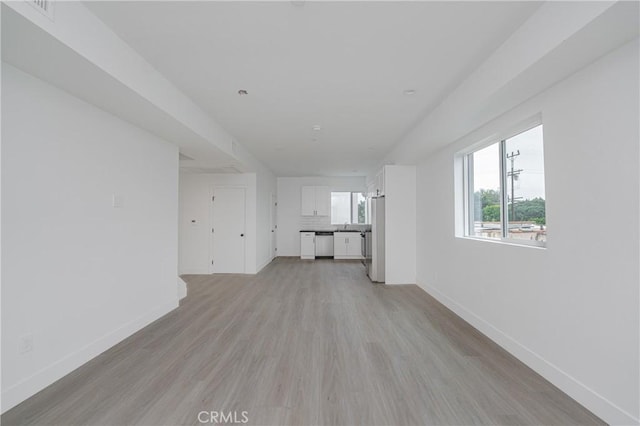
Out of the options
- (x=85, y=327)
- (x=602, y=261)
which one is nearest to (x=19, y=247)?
(x=85, y=327)

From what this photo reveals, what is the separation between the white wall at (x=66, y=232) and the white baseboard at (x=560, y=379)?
3803 mm

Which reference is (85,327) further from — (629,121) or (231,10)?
(629,121)

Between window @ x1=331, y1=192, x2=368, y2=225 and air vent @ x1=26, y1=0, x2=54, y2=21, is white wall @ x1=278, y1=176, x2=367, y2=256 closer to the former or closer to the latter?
window @ x1=331, y1=192, x2=368, y2=225

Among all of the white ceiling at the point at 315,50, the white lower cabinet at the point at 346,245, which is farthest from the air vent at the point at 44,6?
the white lower cabinet at the point at 346,245

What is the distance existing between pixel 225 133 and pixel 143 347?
3.00m

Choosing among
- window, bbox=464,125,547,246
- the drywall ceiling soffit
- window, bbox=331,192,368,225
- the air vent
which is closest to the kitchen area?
window, bbox=331,192,368,225

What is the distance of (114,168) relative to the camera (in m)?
2.78

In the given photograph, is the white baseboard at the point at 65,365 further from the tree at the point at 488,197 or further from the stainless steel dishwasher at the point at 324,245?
the stainless steel dishwasher at the point at 324,245

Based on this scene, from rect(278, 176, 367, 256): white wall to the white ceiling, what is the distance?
5265mm

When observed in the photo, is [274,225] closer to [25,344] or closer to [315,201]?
[315,201]

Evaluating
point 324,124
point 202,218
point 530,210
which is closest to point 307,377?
point 530,210

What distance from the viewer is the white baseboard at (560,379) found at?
64.2 inches

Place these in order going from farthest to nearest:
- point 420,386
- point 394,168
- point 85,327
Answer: point 394,168, point 85,327, point 420,386

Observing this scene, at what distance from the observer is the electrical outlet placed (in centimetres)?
189
